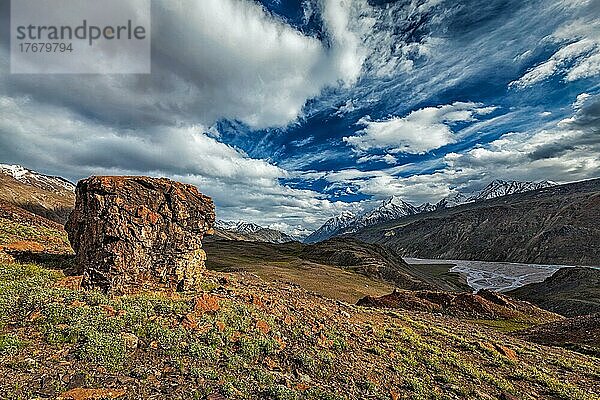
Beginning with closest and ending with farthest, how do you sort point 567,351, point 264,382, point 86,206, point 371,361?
point 264,382 → point 371,361 → point 86,206 → point 567,351

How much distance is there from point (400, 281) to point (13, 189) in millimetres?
220573

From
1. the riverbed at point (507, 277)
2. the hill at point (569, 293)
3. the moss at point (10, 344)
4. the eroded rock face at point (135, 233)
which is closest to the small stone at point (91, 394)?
the moss at point (10, 344)

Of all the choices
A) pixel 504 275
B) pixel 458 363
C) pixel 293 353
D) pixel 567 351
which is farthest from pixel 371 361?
pixel 504 275

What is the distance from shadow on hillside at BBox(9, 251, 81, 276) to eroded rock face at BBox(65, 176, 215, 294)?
90 cm

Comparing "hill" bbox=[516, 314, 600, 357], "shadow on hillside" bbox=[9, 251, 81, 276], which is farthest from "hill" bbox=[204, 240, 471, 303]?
"shadow on hillside" bbox=[9, 251, 81, 276]

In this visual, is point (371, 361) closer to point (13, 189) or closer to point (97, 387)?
point (97, 387)

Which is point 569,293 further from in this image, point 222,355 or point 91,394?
point 91,394

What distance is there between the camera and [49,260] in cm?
1934

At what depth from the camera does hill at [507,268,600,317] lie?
73688mm

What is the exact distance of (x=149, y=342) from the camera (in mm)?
12156

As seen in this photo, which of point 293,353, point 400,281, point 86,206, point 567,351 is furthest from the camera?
point 400,281

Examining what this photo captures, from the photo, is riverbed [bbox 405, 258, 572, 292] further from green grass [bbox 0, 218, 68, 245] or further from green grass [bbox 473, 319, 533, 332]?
green grass [bbox 0, 218, 68, 245]

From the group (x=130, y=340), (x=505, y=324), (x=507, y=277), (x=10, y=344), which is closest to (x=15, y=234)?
(x=10, y=344)

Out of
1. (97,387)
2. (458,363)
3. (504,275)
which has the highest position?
(97,387)
